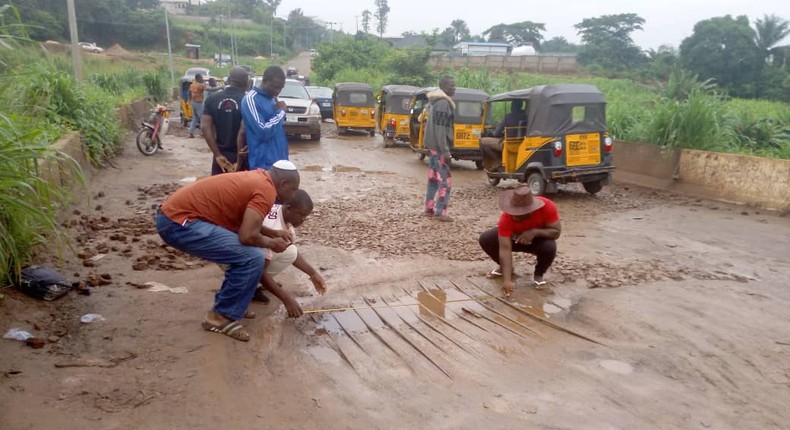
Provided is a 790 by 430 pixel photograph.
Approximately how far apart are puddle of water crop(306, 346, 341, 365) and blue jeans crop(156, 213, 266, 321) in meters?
0.56

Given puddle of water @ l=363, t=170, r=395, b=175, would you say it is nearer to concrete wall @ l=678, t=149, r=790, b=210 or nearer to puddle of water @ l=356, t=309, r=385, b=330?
concrete wall @ l=678, t=149, r=790, b=210

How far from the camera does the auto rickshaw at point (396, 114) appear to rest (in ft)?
58.1

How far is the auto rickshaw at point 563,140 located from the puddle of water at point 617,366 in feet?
20.5

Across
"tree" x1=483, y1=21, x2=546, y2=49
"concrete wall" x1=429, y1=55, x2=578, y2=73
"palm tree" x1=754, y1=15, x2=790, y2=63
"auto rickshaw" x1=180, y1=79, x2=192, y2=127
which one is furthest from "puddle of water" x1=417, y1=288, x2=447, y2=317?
"tree" x1=483, y1=21, x2=546, y2=49

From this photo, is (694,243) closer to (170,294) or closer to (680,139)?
(680,139)

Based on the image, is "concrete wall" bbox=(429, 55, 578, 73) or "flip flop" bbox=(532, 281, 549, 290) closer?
"flip flop" bbox=(532, 281, 549, 290)

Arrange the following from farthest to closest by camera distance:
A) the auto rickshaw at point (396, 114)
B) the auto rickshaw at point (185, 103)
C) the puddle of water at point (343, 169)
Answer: the auto rickshaw at point (185, 103) → the auto rickshaw at point (396, 114) → the puddle of water at point (343, 169)

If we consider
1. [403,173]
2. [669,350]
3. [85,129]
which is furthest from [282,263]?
[403,173]

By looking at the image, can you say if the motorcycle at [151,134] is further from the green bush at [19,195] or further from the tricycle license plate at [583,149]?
the green bush at [19,195]

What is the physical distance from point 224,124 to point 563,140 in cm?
607

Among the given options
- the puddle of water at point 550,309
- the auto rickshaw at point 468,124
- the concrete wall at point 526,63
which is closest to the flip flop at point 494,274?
the puddle of water at point 550,309

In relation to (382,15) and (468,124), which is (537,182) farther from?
(382,15)

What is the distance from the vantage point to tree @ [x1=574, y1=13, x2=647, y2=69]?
58.5 m

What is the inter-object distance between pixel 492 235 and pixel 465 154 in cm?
825
